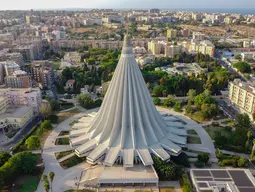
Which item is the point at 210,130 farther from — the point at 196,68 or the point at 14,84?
the point at 14,84

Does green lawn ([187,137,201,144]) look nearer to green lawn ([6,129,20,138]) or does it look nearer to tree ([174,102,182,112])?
tree ([174,102,182,112])

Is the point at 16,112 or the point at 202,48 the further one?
the point at 202,48

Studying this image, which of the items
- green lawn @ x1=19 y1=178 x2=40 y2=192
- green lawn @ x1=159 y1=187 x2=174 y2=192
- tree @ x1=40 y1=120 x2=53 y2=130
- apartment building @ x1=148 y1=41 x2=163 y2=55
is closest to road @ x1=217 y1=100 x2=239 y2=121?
green lawn @ x1=159 y1=187 x2=174 y2=192

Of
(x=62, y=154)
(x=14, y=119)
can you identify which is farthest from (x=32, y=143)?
(x=14, y=119)

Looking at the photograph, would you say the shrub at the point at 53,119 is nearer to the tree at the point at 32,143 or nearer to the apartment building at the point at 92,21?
the tree at the point at 32,143

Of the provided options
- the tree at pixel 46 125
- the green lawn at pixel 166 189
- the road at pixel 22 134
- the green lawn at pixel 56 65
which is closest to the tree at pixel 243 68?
the green lawn at pixel 56 65

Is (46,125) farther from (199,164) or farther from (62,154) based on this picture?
(199,164)
